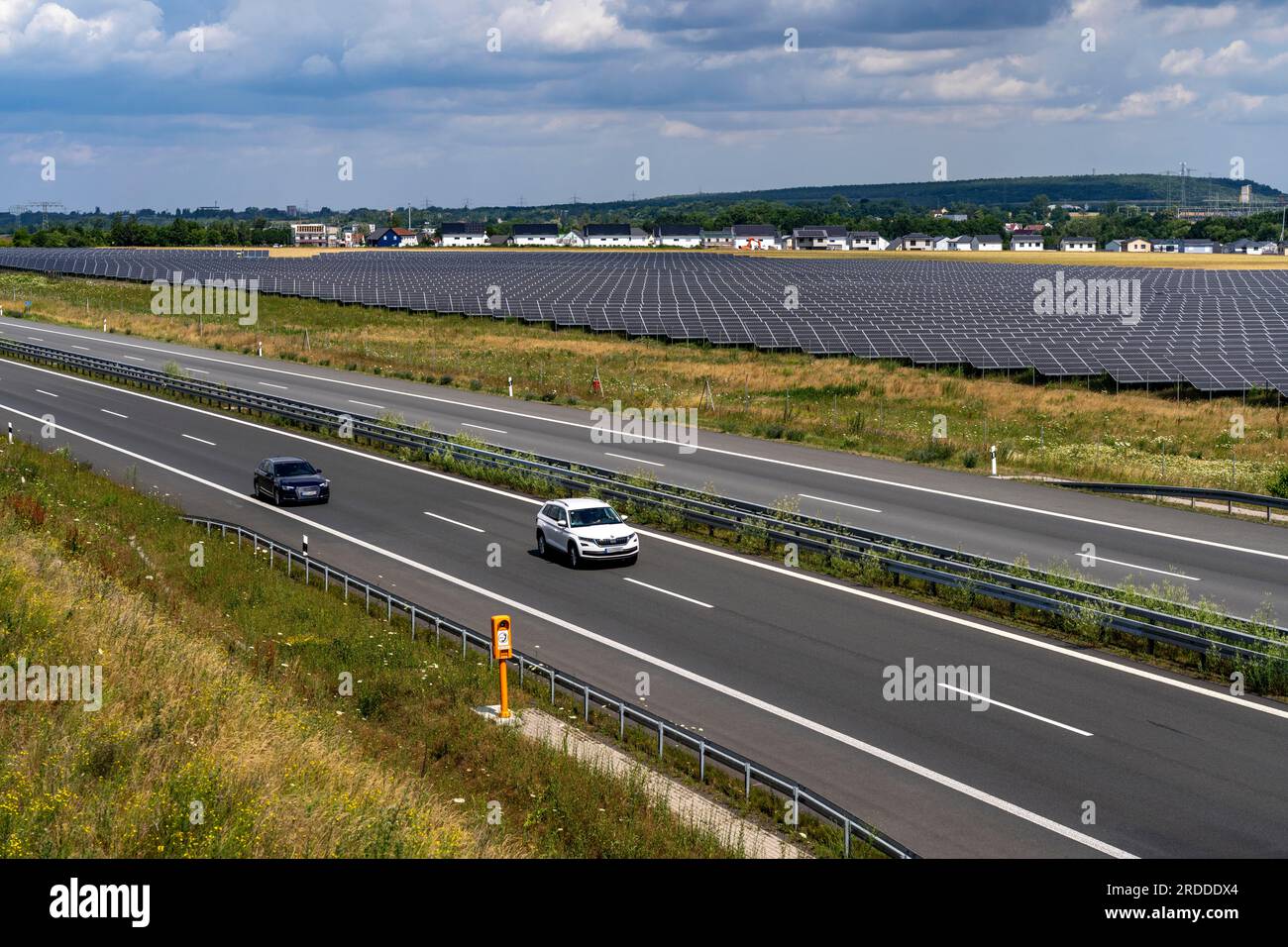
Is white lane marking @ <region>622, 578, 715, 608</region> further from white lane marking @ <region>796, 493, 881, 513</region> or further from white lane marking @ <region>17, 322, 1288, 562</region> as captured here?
white lane marking @ <region>17, 322, 1288, 562</region>

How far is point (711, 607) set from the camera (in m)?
23.2

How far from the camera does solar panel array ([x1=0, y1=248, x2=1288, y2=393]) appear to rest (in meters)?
61.8

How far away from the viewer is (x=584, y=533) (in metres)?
26.4

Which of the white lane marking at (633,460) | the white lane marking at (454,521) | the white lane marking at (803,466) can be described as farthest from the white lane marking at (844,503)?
the white lane marking at (454,521)

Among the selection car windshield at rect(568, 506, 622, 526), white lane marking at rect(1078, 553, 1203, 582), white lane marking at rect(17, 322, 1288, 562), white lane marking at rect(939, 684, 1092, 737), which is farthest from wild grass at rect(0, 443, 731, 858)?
white lane marking at rect(17, 322, 1288, 562)

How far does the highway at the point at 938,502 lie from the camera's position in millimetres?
25453

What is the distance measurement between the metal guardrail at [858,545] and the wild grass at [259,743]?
8.97 m

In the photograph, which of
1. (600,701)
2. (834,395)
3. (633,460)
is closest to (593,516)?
(600,701)

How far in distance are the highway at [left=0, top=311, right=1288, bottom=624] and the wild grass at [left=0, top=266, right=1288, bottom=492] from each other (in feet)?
10.0

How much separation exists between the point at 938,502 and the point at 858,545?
7.41m

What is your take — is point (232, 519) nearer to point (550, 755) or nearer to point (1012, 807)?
point (550, 755)

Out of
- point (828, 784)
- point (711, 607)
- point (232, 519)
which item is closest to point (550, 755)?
point (828, 784)

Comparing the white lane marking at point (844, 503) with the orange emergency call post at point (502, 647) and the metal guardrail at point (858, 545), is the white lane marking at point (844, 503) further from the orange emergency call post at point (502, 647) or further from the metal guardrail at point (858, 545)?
the orange emergency call post at point (502, 647)
